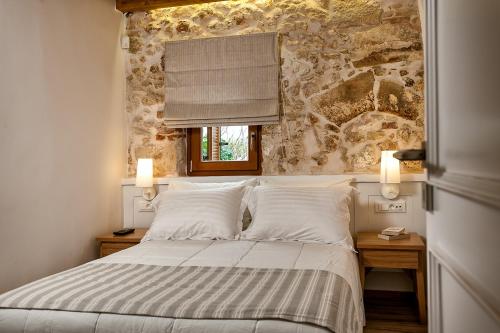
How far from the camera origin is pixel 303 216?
2.86m

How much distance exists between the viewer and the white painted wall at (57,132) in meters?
2.64

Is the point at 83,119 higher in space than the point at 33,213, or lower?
higher

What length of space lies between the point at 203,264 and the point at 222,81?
1.86 meters

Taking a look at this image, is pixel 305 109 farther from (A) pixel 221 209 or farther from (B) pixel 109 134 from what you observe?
(B) pixel 109 134

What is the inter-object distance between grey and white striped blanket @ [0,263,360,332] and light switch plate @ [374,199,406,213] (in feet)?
4.58

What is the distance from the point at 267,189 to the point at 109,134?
1557mm

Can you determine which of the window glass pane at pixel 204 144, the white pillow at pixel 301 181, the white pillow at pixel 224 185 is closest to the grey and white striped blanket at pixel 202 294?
the white pillow at pixel 224 185

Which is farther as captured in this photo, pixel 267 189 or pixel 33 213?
pixel 267 189

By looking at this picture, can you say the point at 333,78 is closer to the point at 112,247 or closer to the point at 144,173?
the point at 144,173

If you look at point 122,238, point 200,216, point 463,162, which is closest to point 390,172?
point 200,216

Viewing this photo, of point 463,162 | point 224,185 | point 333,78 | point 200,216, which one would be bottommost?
point 200,216

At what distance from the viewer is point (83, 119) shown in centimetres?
337

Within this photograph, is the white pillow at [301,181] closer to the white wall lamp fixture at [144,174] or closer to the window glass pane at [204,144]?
the window glass pane at [204,144]

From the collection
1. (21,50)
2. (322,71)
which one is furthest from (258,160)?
(21,50)
